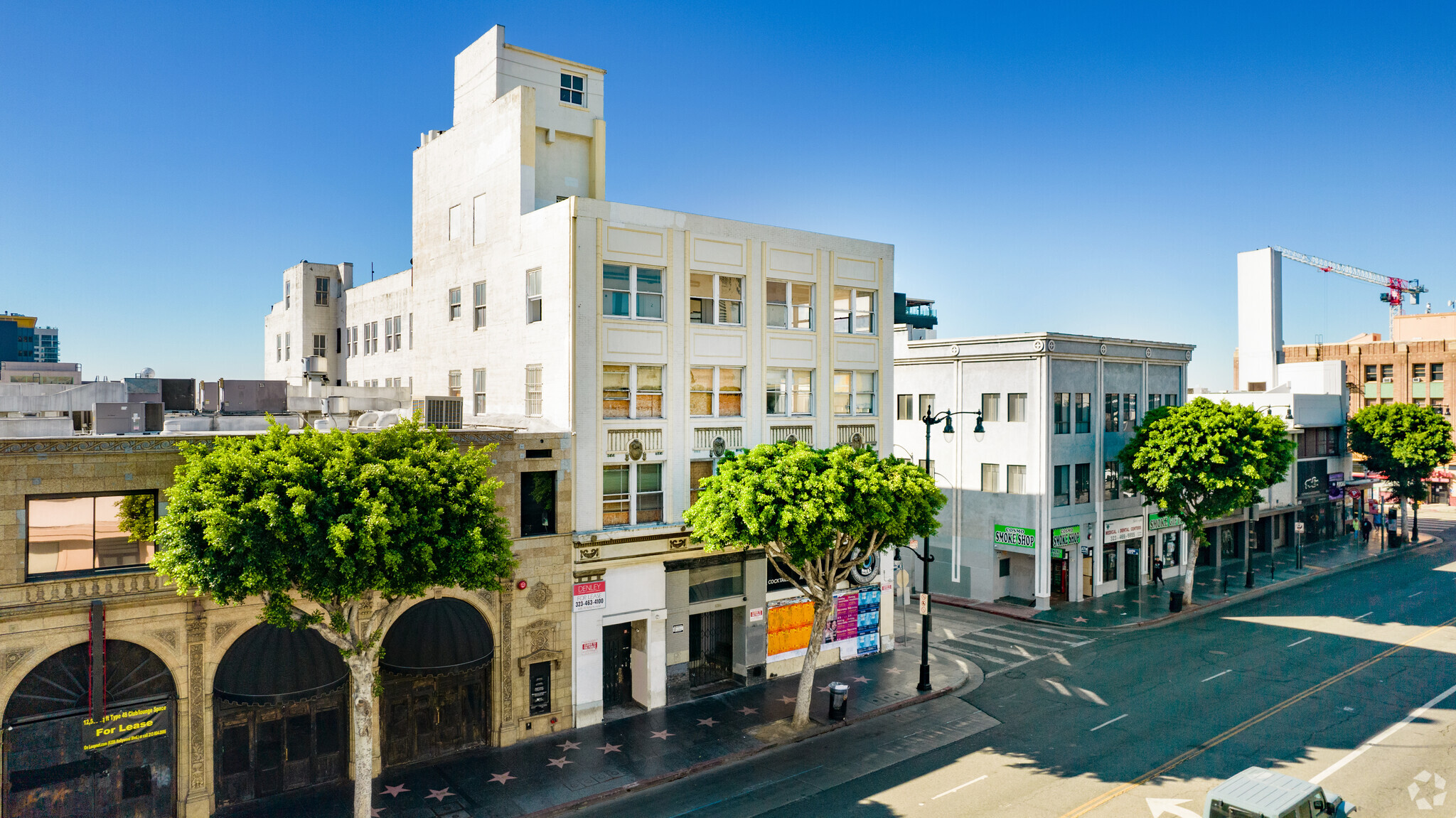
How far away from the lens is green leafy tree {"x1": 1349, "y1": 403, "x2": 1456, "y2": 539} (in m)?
57.1

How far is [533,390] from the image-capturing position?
1054 inches

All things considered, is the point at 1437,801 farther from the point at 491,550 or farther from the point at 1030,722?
the point at 491,550

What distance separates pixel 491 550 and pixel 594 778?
6.65 metres

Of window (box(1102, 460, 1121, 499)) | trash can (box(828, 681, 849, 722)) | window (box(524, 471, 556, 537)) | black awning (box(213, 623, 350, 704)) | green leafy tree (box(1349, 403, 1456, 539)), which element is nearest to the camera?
black awning (box(213, 623, 350, 704))

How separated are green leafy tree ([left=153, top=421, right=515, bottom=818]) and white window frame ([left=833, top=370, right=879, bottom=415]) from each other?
15402 millimetres

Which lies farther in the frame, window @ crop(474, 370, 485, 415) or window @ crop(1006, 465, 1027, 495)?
window @ crop(1006, 465, 1027, 495)

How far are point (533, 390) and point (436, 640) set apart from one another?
27.6 ft

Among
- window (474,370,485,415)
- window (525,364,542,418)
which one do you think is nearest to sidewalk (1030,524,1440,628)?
window (525,364,542,418)

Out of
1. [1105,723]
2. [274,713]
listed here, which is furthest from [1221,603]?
[274,713]

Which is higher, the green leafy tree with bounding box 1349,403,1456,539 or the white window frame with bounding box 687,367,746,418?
the white window frame with bounding box 687,367,746,418

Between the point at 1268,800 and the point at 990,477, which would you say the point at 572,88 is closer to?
the point at 990,477

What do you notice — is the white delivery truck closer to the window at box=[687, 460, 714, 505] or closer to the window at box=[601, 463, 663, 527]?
the window at box=[687, 460, 714, 505]

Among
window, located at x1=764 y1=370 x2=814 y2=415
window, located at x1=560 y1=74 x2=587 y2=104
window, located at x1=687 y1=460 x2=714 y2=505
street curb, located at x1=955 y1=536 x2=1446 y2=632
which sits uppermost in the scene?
window, located at x1=560 y1=74 x2=587 y2=104

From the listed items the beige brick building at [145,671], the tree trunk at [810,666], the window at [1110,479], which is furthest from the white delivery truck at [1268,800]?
the window at [1110,479]
